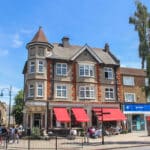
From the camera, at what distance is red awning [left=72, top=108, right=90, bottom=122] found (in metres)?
43.7

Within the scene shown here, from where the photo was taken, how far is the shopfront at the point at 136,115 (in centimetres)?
4900

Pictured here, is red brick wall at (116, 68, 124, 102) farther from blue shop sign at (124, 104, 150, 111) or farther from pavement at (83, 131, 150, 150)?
pavement at (83, 131, 150, 150)

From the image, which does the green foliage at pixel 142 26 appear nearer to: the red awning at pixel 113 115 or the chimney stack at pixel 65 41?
the red awning at pixel 113 115

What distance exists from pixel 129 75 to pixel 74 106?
11264 mm

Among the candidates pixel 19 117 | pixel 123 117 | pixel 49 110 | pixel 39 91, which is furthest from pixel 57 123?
pixel 19 117

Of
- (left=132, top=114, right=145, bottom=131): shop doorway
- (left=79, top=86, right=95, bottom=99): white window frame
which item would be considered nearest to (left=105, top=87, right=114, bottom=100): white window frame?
(left=79, top=86, right=95, bottom=99): white window frame

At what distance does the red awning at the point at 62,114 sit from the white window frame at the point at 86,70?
5.96m

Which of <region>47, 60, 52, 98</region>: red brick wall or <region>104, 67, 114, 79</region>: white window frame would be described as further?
<region>104, 67, 114, 79</region>: white window frame

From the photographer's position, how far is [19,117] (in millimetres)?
78000

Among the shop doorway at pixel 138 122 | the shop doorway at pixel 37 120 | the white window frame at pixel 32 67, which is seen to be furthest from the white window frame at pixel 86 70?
the shop doorway at pixel 138 122

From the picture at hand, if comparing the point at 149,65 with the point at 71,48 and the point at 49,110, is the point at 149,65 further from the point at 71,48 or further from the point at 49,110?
the point at 71,48

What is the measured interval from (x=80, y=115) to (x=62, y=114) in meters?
2.59

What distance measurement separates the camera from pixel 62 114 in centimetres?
4334

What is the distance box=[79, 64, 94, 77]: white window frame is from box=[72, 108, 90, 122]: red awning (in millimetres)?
5112
